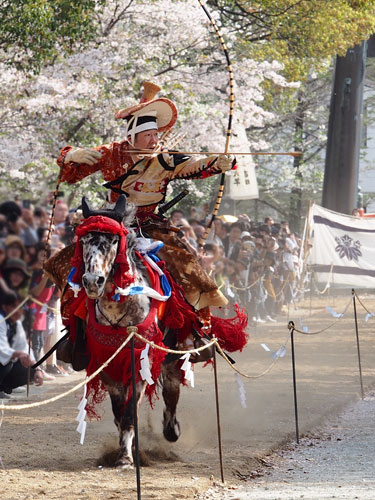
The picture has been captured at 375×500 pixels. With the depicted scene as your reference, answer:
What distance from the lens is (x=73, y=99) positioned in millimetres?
15008

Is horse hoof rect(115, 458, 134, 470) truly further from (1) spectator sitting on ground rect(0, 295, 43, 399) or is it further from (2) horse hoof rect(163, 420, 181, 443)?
(1) spectator sitting on ground rect(0, 295, 43, 399)

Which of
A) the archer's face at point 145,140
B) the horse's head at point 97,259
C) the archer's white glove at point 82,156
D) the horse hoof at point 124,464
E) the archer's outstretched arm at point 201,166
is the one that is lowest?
the horse hoof at point 124,464

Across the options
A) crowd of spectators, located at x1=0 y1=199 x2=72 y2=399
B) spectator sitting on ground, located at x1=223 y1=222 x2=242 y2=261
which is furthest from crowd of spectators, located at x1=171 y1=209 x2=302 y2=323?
crowd of spectators, located at x1=0 y1=199 x2=72 y2=399

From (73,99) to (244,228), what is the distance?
3935 millimetres

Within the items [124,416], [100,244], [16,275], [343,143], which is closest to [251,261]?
[343,143]

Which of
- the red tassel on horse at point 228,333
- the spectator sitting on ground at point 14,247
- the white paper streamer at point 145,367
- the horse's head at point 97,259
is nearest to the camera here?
the horse's head at point 97,259

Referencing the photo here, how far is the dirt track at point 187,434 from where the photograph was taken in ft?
19.8

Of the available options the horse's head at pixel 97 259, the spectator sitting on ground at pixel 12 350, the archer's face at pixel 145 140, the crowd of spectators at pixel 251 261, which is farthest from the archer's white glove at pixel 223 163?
the crowd of spectators at pixel 251 261

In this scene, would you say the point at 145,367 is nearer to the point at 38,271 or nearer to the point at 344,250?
the point at 38,271

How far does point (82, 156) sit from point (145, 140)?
1.68 ft

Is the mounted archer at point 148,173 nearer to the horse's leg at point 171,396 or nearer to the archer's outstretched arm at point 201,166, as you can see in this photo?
the archer's outstretched arm at point 201,166

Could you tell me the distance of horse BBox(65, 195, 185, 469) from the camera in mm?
6039

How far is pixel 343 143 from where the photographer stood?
22.9 m

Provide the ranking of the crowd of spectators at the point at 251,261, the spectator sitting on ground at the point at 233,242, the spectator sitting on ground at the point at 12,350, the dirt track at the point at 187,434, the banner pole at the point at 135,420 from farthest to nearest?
the spectator sitting on ground at the point at 233,242 < the crowd of spectators at the point at 251,261 < the spectator sitting on ground at the point at 12,350 < the dirt track at the point at 187,434 < the banner pole at the point at 135,420
